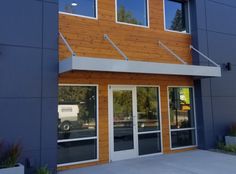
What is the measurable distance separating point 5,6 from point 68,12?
5.95 feet

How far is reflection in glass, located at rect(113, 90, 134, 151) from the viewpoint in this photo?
25.0 ft

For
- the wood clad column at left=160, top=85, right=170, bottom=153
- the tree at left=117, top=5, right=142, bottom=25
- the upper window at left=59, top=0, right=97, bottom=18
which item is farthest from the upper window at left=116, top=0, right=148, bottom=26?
the wood clad column at left=160, top=85, right=170, bottom=153

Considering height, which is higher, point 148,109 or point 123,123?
point 148,109

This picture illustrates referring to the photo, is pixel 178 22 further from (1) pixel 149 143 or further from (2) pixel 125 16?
(1) pixel 149 143

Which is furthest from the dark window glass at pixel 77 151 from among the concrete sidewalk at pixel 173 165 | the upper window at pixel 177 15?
the upper window at pixel 177 15

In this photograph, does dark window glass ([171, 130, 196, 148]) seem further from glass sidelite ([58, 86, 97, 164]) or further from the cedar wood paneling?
glass sidelite ([58, 86, 97, 164])

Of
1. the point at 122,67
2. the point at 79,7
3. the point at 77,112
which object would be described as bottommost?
the point at 77,112

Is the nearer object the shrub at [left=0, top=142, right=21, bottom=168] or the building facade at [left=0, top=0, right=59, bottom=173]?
the shrub at [left=0, top=142, right=21, bottom=168]

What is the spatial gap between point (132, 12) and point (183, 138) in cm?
497

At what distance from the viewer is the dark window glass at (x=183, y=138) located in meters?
8.77

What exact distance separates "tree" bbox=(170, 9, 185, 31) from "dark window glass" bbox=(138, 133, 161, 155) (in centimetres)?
422

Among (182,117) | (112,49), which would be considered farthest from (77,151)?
(182,117)

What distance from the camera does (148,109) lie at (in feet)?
27.4

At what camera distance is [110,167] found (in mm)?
6758
